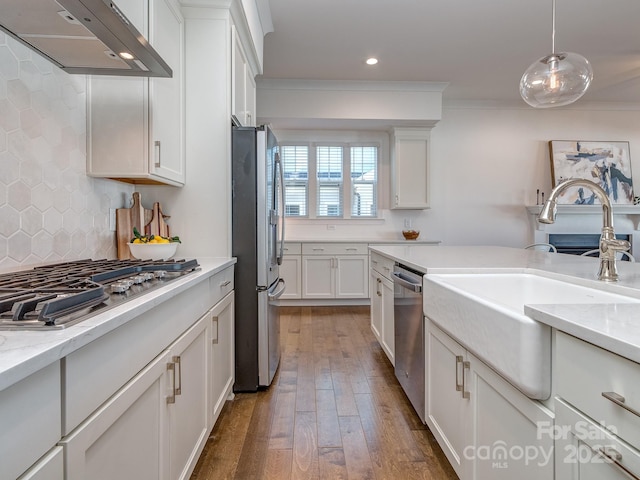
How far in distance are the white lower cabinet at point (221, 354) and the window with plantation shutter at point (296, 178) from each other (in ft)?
10.4

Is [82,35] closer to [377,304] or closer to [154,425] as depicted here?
[154,425]

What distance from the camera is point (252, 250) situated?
7.34 ft

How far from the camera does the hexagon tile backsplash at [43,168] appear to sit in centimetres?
133

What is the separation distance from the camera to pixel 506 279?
1647 millimetres

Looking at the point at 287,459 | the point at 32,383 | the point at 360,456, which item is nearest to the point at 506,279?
the point at 360,456

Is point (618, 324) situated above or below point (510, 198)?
below

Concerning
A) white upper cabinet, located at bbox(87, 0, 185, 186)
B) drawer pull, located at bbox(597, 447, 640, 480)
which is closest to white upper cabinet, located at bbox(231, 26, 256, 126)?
white upper cabinet, located at bbox(87, 0, 185, 186)

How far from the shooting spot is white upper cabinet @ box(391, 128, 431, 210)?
4898mm

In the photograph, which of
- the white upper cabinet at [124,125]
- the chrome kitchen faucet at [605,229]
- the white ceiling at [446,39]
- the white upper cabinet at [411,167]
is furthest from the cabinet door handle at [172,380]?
the white upper cabinet at [411,167]

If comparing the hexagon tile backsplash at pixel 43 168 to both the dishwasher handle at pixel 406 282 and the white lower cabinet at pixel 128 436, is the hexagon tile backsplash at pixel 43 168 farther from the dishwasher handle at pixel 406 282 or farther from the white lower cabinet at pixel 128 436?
the dishwasher handle at pixel 406 282

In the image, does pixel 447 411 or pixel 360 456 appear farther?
pixel 360 456

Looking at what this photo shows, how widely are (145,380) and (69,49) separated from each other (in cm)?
121

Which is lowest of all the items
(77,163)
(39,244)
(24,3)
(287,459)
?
(287,459)

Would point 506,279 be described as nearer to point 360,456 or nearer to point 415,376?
point 415,376
